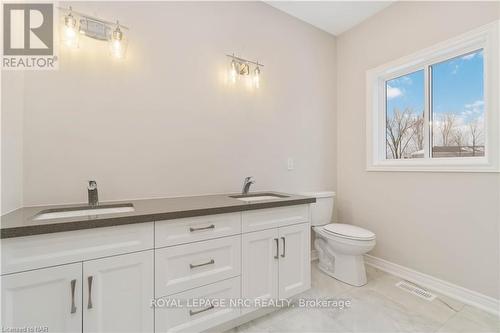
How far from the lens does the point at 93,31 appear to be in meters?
1.44

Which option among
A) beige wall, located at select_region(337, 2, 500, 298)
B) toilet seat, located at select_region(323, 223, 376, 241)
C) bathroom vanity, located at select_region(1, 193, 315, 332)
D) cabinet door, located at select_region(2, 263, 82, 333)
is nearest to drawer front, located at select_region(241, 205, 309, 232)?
bathroom vanity, located at select_region(1, 193, 315, 332)

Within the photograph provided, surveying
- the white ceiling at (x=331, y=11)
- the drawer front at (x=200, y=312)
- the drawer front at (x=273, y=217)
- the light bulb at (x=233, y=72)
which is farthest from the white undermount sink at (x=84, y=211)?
the white ceiling at (x=331, y=11)

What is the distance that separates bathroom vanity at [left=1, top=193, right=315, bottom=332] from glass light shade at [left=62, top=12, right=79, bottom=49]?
3.43ft

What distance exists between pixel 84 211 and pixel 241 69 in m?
1.65

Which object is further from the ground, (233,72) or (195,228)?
(233,72)

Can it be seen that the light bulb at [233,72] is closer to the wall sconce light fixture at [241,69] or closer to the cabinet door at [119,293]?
the wall sconce light fixture at [241,69]

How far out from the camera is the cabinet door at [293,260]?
1.61 metres

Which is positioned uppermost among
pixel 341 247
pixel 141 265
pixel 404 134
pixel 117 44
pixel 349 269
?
pixel 117 44

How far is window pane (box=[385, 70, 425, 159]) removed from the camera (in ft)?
7.19

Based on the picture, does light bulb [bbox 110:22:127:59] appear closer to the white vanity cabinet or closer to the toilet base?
the white vanity cabinet

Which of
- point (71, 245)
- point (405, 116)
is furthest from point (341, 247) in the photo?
point (71, 245)

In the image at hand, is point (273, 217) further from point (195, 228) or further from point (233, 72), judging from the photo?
point (233, 72)

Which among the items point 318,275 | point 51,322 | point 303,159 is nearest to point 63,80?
point 51,322

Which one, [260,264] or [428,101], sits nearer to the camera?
[260,264]
